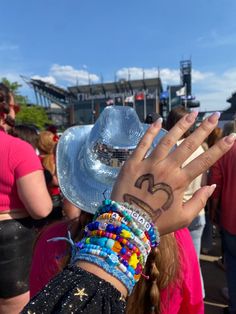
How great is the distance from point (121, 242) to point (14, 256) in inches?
60.7

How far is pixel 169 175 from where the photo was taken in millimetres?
764

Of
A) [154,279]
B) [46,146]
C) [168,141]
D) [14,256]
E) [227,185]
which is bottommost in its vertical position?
[14,256]

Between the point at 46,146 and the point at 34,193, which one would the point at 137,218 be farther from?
the point at 46,146

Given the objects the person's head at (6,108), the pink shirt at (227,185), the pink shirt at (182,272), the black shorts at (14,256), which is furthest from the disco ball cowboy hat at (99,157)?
the pink shirt at (227,185)

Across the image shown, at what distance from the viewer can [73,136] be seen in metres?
1.38

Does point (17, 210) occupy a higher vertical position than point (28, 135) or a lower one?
lower

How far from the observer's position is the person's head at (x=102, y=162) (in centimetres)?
113

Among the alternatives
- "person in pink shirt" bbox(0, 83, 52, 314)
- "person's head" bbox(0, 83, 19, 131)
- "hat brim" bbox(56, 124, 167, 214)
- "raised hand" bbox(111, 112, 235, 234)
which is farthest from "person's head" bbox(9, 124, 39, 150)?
"raised hand" bbox(111, 112, 235, 234)

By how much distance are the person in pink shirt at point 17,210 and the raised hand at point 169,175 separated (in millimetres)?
1305

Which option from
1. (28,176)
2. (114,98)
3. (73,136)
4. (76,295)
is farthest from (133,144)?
(114,98)

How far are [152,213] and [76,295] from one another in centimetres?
24

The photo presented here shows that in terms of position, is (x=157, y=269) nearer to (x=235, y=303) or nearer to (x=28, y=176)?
(x=28, y=176)

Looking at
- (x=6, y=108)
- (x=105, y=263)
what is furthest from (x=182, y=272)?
(x=6, y=108)

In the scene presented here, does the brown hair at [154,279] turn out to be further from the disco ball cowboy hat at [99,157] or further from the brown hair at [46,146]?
the brown hair at [46,146]
